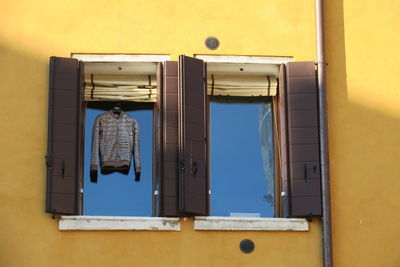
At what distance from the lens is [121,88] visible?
13867mm

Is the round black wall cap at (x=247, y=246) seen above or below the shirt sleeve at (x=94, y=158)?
below

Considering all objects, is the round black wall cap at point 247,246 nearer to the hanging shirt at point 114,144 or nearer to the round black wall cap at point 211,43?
the hanging shirt at point 114,144

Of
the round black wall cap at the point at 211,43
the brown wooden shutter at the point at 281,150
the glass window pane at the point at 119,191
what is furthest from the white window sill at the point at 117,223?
the round black wall cap at the point at 211,43

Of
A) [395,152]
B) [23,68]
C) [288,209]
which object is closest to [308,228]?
[288,209]

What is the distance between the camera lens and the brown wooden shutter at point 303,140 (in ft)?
43.1

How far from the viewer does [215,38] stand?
45.0 ft

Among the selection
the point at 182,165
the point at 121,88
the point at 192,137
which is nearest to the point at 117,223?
the point at 182,165

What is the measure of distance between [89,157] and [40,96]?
0.83m

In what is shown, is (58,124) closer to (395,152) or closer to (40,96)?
(40,96)

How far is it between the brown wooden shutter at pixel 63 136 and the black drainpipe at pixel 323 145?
2.45m

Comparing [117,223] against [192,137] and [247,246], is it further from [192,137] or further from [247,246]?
[247,246]

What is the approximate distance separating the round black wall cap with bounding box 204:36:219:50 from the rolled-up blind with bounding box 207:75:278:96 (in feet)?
1.28

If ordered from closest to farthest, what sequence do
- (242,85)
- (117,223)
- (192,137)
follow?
(117,223), (192,137), (242,85)

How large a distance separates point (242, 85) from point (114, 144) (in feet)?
4.96
